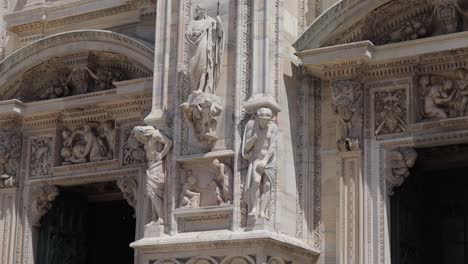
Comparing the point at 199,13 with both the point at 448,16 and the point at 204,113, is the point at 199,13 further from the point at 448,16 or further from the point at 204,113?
the point at 448,16

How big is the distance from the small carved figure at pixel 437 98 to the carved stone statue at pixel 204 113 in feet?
9.08

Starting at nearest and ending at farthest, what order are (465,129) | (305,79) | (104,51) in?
(465,129), (305,79), (104,51)

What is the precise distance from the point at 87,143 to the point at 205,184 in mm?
3239

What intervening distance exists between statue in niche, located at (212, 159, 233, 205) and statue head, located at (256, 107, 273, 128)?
78 centimetres

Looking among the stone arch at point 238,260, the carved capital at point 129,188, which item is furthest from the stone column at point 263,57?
the carved capital at point 129,188

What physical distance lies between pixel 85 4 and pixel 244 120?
179 inches

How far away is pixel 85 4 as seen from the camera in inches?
740

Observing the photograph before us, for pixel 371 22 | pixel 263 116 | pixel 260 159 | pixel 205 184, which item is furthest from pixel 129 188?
pixel 371 22

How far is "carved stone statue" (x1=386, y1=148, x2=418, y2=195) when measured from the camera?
15672 mm

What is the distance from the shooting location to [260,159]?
49.6 ft

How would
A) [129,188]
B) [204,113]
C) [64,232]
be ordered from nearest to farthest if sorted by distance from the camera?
[204,113] < [129,188] < [64,232]

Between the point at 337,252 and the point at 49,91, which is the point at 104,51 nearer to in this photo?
the point at 49,91

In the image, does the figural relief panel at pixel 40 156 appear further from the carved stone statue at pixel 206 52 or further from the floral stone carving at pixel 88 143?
the carved stone statue at pixel 206 52

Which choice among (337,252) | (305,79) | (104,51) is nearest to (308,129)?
(305,79)
